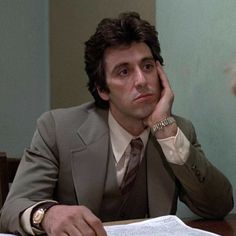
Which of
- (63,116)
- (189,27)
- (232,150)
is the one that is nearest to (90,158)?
(63,116)

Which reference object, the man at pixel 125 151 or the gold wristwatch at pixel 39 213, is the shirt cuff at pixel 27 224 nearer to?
the gold wristwatch at pixel 39 213

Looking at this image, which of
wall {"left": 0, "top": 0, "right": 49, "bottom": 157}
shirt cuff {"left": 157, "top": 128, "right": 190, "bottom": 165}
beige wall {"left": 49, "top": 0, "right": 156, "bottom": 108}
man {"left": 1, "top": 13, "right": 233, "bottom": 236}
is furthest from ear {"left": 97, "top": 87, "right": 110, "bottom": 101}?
wall {"left": 0, "top": 0, "right": 49, "bottom": 157}

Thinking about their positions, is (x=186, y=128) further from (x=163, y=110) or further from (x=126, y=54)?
(x=126, y=54)

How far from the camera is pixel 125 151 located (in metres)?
1.49

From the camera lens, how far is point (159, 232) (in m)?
1.05

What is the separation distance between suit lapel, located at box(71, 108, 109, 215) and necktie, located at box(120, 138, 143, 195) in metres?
0.07

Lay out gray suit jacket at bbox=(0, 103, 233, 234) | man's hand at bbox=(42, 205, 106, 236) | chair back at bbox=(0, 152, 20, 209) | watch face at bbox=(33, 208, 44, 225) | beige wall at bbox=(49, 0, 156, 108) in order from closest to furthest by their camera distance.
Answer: man's hand at bbox=(42, 205, 106, 236), watch face at bbox=(33, 208, 44, 225), gray suit jacket at bbox=(0, 103, 233, 234), chair back at bbox=(0, 152, 20, 209), beige wall at bbox=(49, 0, 156, 108)

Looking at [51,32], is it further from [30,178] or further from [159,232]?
[159,232]

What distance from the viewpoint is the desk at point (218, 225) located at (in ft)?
3.77

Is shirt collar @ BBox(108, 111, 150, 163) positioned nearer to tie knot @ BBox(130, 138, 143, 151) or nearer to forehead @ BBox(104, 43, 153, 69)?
tie knot @ BBox(130, 138, 143, 151)

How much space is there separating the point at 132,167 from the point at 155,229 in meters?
0.42

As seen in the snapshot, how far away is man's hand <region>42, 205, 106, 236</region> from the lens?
0.97m

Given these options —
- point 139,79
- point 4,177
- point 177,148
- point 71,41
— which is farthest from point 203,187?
point 71,41

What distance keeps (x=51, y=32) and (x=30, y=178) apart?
1.56m
